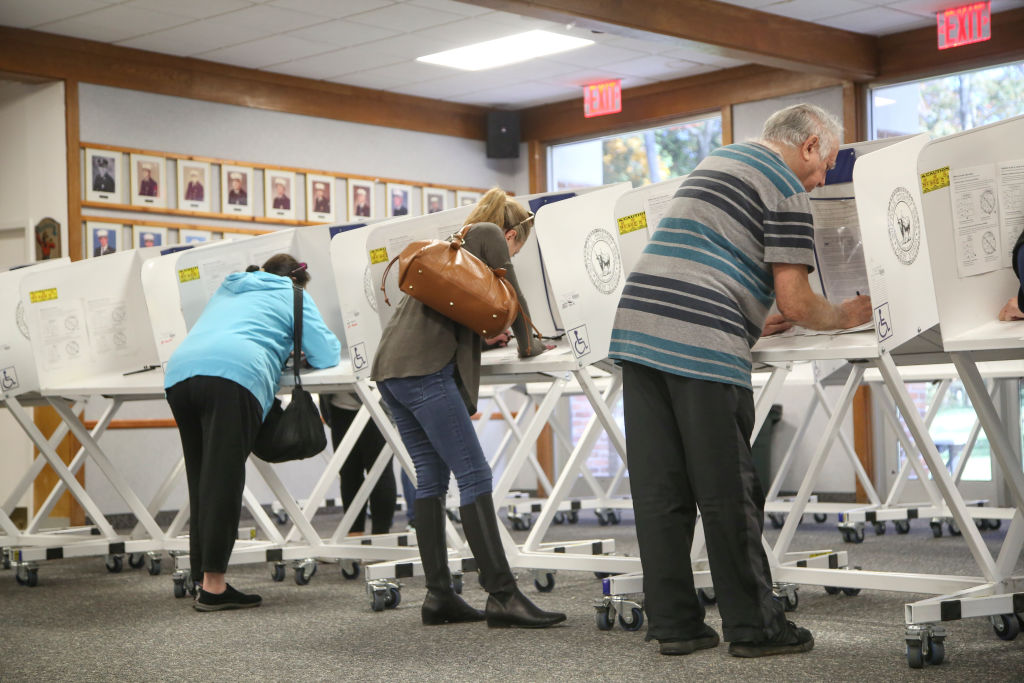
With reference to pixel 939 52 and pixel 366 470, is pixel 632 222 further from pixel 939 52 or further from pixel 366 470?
pixel 939 52

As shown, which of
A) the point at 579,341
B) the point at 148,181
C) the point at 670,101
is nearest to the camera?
the point at 579,341

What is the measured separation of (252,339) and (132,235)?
4.25 m

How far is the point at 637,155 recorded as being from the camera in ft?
31.0

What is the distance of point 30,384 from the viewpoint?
17.7 ft

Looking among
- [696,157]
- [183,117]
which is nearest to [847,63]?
[696,157]

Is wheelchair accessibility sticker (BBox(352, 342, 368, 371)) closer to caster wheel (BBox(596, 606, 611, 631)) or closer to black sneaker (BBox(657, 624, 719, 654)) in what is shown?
caster wheel (BBox(596, 606, 611, 631))

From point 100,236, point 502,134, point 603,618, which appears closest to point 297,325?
point 603,618

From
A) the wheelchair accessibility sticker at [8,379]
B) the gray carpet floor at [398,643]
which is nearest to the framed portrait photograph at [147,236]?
the wheelchair accessibility sticker at [8,379]

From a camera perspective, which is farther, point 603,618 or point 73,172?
point 73,172

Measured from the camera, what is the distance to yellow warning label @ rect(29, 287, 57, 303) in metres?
5.04

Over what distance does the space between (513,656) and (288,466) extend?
5.56 m

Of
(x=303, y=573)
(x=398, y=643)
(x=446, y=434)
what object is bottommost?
(x=303, y=573)

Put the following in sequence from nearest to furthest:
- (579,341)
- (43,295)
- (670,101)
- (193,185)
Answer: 1. (579,341)
2. (43,295)
3. (193,185)
4. (670,101)

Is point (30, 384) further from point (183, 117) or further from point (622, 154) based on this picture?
point (622, 154)
